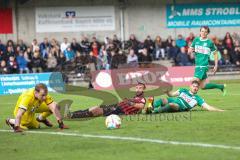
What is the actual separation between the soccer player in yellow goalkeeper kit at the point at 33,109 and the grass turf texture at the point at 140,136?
0.24 meters

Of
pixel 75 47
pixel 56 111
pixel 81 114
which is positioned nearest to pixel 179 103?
pixel 81 114

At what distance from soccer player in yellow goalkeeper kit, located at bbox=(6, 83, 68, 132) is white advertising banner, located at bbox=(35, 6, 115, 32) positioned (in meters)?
25.6

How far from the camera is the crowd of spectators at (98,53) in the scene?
34406mm

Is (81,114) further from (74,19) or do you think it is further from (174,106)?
(74,19)

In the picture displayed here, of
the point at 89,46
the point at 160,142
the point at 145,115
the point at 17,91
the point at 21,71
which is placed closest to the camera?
the point at 160,142

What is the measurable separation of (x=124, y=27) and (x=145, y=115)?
25.1 m

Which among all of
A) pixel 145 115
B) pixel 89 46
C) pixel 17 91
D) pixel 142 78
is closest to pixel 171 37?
pixel 89 46

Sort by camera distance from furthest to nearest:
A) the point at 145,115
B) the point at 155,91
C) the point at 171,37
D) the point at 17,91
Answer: the point at 171,37 → the point at 17,91 → the point at 155,91 → the point at 145,115

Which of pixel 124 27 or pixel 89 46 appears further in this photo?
pixel 124 27

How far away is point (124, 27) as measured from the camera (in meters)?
40.7

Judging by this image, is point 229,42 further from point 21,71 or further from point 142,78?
point 21,71

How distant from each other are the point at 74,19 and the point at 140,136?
92.9 feet

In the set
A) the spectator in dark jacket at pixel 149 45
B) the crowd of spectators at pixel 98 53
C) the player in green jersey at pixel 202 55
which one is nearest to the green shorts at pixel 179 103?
the player in green jersey at pixel 202 55

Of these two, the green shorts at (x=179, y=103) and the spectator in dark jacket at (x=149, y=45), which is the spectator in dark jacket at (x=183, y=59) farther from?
the green shorts at (x=179, y=103)
